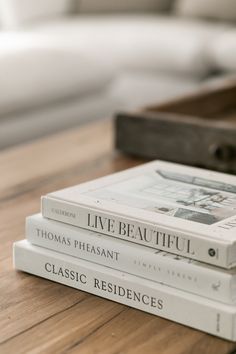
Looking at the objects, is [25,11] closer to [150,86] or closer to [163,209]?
[150,86]

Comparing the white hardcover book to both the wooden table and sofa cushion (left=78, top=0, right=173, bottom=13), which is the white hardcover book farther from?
sofa cushion (left=78, top=0, right=173, bottom=13)

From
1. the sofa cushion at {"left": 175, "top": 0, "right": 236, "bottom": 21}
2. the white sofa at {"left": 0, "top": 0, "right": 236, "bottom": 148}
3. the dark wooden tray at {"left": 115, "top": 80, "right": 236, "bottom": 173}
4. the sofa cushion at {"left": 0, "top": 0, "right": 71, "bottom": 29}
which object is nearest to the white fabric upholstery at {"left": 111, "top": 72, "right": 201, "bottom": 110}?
the white sofa at {"left": 0, "top": 0, "right": 236, "bottom": 148}

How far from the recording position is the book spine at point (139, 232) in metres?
0.75

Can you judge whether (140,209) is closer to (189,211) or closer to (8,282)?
(189,211)

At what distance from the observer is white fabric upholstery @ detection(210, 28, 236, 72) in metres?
2.61

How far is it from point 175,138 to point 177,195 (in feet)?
1.74

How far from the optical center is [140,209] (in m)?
0.83

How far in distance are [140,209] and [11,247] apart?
0.75 feet

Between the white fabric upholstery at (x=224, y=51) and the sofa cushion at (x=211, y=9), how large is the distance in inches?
12.2

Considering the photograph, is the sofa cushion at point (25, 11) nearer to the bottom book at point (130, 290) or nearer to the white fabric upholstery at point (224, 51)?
the white fabric upholstery at point (224, 51)

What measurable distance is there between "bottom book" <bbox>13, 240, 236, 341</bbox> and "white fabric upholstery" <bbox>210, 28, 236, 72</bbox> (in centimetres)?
184

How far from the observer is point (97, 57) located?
8.11 ft

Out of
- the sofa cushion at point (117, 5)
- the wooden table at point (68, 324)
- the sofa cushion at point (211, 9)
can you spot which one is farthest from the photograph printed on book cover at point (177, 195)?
the sofa cushion at point (117, 5)

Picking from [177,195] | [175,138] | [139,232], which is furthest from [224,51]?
[139,232]
